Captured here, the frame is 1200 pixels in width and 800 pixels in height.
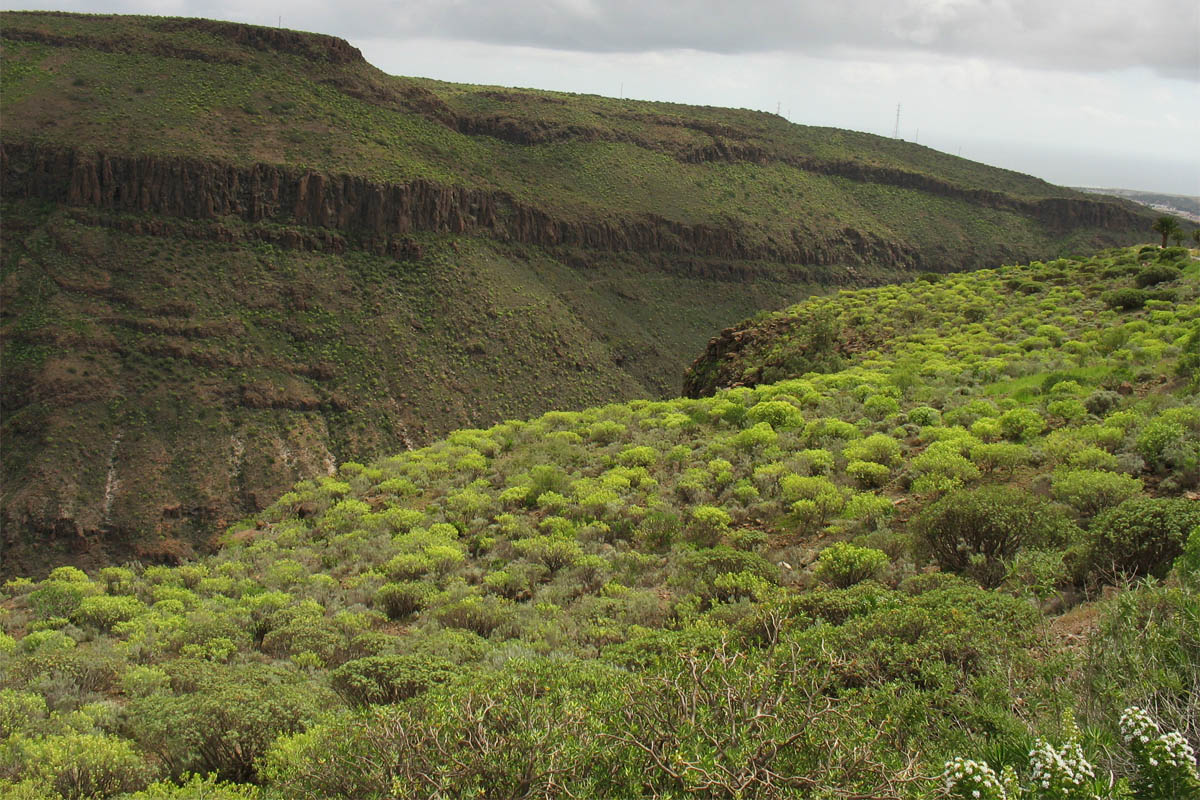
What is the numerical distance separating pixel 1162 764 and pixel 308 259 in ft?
181

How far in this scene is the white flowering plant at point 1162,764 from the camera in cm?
517

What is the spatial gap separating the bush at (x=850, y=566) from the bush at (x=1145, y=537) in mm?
2578

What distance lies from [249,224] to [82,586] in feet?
140

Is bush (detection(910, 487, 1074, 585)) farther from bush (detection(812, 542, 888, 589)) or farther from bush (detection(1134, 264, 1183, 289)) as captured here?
bush (detection(1134, 264, 1183, 289))

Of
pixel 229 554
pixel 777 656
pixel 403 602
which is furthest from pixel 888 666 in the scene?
pixel 229 554

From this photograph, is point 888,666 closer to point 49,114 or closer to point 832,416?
point 832,416

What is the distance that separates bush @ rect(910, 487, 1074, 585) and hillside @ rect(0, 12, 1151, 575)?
34.5 m

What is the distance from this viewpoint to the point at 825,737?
6156 millimetres

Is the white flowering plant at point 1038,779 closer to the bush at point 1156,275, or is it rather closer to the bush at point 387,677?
the bush at point 387,677

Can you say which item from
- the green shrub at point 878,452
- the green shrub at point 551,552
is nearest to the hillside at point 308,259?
the green shrub at point 551,552

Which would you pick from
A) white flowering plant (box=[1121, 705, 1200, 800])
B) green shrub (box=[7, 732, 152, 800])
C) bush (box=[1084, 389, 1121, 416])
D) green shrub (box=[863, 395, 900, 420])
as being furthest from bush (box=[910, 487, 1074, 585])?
green shrub (box=[7, 732, 152, 800])

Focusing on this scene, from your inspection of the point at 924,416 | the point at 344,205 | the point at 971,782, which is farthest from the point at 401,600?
the point at 344,205

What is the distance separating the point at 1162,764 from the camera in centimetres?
521

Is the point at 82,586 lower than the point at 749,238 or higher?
lower
